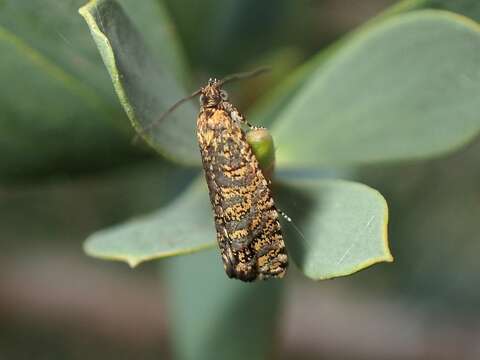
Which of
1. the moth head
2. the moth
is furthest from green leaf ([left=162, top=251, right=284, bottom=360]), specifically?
the moth head

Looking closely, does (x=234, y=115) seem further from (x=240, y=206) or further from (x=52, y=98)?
(x=52, y=98)

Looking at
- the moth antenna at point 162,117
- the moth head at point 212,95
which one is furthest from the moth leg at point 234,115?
the moth antenna at point 162,117

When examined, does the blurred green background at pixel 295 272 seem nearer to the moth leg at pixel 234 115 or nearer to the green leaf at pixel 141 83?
the moth leg at pixel 234 115

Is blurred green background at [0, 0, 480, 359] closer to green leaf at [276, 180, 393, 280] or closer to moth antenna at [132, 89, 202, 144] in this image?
moth antenna at [132, 89, 202, 144]

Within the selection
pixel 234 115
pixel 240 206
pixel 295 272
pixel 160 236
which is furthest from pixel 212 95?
pixel 295 272

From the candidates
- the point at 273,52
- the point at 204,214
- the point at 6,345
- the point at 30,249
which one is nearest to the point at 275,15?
the point at 273,52

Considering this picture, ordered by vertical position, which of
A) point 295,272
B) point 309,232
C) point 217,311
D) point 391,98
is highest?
point 391,98

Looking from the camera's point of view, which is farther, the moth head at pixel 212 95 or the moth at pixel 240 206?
the moth head at pixel 212 95
